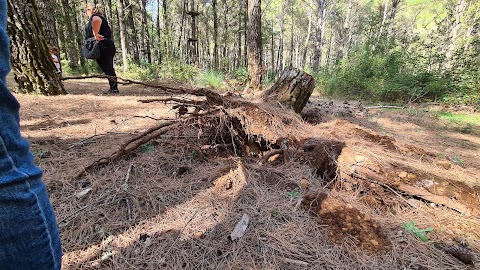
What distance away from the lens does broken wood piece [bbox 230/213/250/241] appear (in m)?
1.56

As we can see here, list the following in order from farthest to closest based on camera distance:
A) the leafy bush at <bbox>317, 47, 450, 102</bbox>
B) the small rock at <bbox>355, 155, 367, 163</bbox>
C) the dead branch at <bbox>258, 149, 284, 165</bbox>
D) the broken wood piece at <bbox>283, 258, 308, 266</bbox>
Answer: the leafy bush at <bbox>317, 47, 450, 102</bbox> < the dead branch at <bbox>258, 149, 284, 165</bbox> < the small rock at <bbox>355, 155, 367, 163</bbox> < the broken wood piece at <bbox>283, 258, 308, 266</bbox>

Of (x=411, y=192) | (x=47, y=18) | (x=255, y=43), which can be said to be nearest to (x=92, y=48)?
(x=255, y=43)

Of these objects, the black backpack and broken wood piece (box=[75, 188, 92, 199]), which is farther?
the black backpack

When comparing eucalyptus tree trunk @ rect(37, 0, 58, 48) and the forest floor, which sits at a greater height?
eucalyptus tree trunk @ rect(37, 0, 58, 48)

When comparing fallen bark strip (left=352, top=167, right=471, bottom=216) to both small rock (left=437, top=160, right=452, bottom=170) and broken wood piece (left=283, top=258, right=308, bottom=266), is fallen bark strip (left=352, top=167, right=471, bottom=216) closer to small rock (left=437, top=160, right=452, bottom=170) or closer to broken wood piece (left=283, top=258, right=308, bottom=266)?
small rock (left=437, top=160, right=452, bottom=170)

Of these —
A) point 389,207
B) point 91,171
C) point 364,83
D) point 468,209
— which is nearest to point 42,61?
point 91,171

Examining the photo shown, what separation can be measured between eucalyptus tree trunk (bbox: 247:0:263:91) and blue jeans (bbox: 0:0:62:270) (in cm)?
663

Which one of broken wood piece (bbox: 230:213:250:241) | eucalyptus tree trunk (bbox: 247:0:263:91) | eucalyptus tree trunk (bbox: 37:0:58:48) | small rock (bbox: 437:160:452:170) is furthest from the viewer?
eucalyptus tree trunk (bbox: 37:0:58:48)

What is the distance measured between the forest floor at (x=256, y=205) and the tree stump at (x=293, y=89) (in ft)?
2.40

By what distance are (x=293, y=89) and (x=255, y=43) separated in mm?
4123

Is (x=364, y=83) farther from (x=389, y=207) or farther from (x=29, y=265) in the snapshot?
(x=29, y=265)

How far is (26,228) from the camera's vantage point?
48 centimetres

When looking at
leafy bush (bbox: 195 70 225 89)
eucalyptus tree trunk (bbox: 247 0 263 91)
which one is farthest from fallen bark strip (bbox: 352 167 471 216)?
leafy bush (bbox: 195 70 225 89)

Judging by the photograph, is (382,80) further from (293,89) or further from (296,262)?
(296,262)
